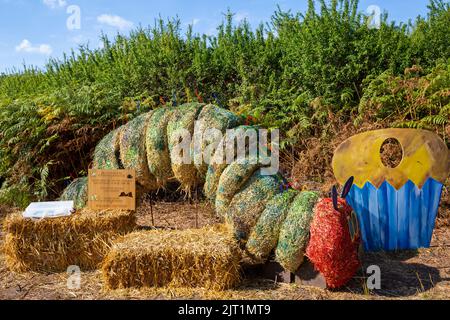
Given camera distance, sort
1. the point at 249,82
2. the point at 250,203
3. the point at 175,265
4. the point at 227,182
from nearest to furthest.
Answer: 1. the point at 175,265
2. the point at 250,203
3. the point at 227,182
4. the point at 249,82

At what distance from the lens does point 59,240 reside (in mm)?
4328

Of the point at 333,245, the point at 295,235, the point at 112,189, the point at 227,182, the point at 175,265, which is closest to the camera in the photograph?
the point at 333,245

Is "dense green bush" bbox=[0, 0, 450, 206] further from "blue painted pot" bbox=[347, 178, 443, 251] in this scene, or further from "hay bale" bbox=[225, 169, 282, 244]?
"hay bale" bbox=[225, 169, 282, 244]

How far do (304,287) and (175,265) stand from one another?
0.99 meters

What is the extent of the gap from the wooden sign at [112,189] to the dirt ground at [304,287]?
680mm

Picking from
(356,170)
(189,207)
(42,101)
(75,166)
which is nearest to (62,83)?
(42,101)

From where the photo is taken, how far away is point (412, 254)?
4605mm

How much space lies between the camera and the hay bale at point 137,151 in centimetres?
→ 473

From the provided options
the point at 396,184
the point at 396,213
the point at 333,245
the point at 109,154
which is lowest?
the point at 333,245

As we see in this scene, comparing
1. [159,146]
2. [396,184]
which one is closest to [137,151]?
[159,146]

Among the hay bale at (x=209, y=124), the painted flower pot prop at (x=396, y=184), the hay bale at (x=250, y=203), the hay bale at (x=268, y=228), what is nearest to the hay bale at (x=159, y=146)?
the hay bale at (x=209, y=124)

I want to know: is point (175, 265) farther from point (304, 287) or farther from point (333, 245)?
point (333, 245)

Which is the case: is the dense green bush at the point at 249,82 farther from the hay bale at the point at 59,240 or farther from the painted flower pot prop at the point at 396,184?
the hay bale at the point at 59,240

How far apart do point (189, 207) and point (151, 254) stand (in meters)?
2.96
